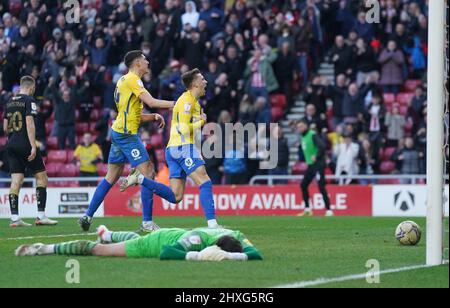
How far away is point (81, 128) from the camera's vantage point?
30312 mm

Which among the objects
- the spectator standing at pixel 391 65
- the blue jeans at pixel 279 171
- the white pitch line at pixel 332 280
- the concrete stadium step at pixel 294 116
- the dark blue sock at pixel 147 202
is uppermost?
the spectator standing at pixel 391 65

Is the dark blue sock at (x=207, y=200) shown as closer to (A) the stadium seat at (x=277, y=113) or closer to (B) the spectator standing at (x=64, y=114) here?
(A) the stadium seat at (x=277, y=113)

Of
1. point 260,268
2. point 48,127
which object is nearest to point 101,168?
point 48,127

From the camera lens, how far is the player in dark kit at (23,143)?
18.4 meters

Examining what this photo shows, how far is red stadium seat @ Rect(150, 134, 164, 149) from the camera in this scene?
95.8 ft

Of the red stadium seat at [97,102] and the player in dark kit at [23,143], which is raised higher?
the red stadium seat at [97,102]

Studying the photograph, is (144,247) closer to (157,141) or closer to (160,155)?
(160,155)

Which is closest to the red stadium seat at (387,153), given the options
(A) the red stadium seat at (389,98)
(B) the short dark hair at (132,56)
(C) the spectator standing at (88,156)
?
(A) the red stadium seat at (389,98)

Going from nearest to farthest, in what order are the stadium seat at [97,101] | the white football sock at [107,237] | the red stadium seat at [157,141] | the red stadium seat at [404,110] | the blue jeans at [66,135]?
the white football sock at [107,237]
the red stadium seat at [404,110]
the red stadium seat at [157,141]
the blue jeans at [66,135]
the stadium seat at [97,101]

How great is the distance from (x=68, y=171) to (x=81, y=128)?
1.48 m

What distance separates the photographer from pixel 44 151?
29.7 meters

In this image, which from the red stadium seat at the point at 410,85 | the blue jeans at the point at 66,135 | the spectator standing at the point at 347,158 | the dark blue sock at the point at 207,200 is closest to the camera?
the dark blue sock at the point at 207,200

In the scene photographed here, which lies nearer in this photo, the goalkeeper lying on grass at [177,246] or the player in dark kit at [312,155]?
the goalkeeper lying on grass at [177,246]

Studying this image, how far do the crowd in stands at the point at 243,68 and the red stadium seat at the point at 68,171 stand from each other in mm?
40
